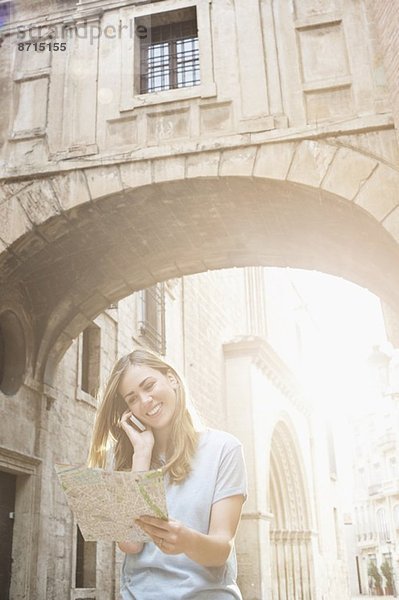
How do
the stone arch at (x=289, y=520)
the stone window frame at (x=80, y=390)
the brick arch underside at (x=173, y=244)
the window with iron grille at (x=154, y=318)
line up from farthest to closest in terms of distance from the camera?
1. the stone arch at (x=289, y=520)
2. the window with iron grille at (x=154, y=318)
3. the stone window frame at (x=80, y=390)
4. the brick arch underside at (x=173, y=244)

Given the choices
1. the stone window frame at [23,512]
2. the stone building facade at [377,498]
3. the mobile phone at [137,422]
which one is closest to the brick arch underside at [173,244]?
the stone window frame at [23,512]

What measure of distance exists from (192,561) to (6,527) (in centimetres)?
763

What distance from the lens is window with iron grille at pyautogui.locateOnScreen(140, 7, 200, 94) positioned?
8.91m

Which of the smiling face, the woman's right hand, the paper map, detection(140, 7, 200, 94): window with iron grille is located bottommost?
A: the paper map

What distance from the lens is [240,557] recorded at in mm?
17109

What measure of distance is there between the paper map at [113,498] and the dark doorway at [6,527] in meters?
7.36

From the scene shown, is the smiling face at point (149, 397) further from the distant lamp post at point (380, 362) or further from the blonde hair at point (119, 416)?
the distant lamp post at point (380, 362)

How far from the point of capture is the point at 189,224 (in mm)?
8750

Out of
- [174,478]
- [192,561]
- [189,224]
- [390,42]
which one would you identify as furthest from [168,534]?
[189,224]

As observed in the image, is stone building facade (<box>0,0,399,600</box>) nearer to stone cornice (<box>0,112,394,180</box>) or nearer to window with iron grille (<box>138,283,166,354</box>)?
stone cornice (<box>0,112,394,180</box>)

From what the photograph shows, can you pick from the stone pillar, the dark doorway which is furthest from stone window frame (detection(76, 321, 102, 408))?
the stone pillar

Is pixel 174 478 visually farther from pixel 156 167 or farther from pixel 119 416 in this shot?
pixel 156 167

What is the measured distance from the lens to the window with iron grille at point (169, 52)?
8.91 metres

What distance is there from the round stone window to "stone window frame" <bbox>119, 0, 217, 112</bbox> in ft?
10.5
